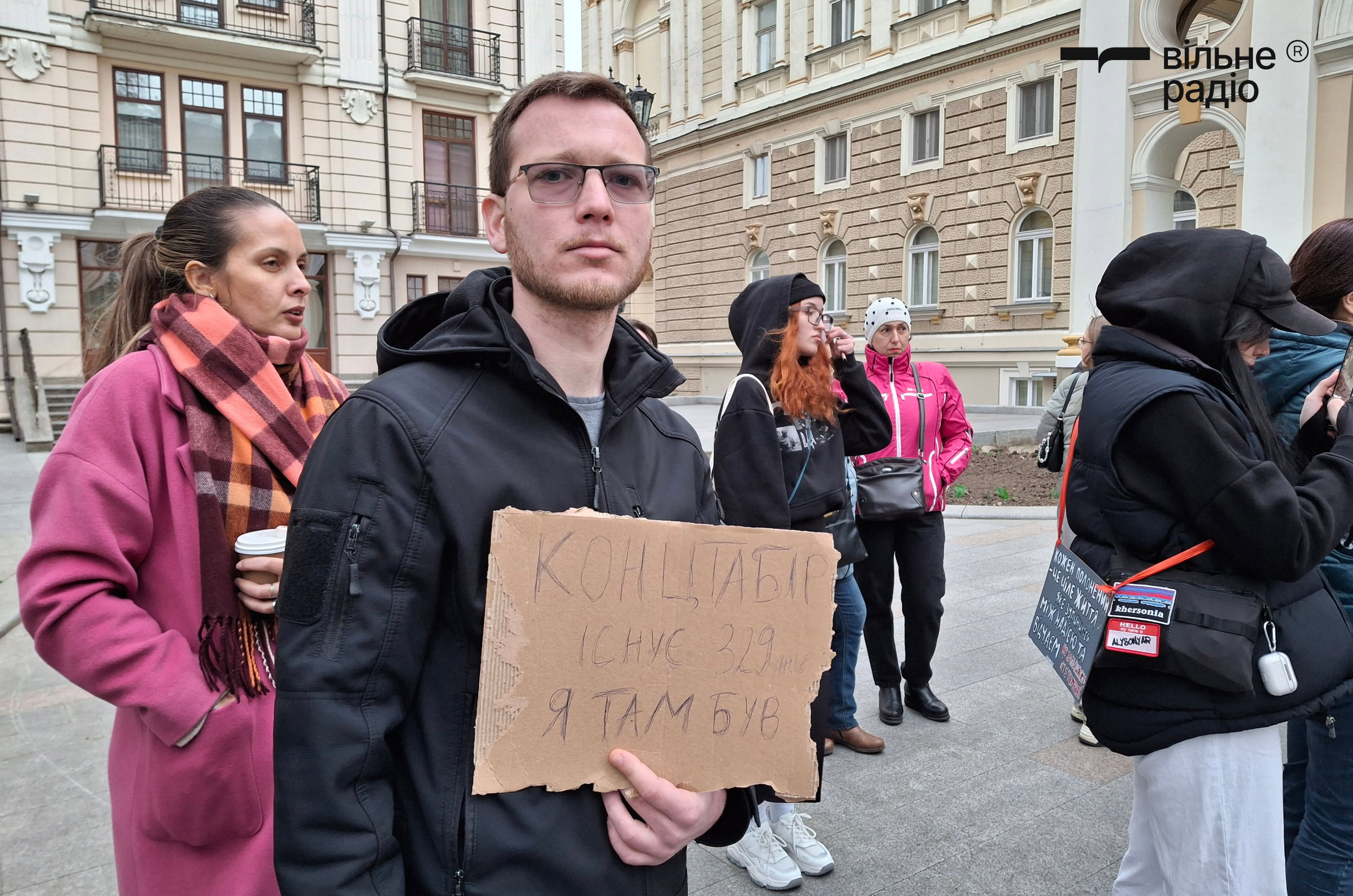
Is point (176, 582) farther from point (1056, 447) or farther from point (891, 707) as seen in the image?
point (1056, 447)

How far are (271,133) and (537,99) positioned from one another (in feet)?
72.2

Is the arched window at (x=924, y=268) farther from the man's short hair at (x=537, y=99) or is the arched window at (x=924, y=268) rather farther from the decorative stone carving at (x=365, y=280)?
the man's short hair at (x=537, y=99)

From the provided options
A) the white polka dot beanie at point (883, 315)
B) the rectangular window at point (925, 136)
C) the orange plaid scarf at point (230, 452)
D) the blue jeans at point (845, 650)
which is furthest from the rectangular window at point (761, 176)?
the orange plaid scarf at point (230, 452)

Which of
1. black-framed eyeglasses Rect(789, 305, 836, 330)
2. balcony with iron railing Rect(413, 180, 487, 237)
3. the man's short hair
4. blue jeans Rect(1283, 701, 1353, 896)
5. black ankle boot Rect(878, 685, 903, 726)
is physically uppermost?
balcony with iron railing Rect(413, 180, 487, 237)

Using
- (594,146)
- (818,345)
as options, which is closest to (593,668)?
(594,146)

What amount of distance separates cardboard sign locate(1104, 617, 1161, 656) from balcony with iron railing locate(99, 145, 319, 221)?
65.2ft

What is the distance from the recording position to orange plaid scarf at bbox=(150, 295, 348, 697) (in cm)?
183

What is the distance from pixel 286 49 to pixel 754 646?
2214cm

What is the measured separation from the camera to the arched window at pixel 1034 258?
20703 mm

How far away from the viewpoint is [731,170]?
28.9 m

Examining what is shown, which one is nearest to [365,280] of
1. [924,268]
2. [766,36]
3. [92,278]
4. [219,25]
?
[92,278]

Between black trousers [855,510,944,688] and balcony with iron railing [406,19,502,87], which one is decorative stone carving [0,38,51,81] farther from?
black trousers [855,510,944,688]

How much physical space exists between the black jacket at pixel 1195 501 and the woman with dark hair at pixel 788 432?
43.9 inches

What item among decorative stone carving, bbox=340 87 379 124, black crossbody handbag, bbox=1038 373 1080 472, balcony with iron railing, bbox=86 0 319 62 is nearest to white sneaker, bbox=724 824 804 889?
black crossbody handbag, bbox=1038 373 1080 472
